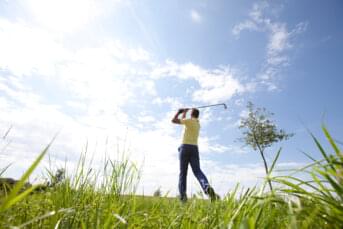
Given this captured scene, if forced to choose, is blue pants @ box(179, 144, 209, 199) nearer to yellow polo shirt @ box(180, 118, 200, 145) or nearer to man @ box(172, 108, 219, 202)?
man @ box(172, 108, 219, 202)

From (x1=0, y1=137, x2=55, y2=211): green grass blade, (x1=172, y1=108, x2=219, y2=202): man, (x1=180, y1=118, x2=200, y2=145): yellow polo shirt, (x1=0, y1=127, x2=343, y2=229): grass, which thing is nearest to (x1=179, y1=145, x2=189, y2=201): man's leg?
(x1=172, y1=108, x2=219, y2=202): man

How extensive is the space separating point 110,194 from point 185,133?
4.50 metres

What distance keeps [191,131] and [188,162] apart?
0.81m

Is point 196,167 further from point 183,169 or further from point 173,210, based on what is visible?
point 173,210

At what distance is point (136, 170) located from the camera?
7.32ft

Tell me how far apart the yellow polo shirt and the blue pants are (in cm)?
14

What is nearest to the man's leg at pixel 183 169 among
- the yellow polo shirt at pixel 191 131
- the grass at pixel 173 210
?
the yellow polo shirt at pixel 191 131

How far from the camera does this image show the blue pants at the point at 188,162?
234 inches

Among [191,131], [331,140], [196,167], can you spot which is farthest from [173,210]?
[191,131]

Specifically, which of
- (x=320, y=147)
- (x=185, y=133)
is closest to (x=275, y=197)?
(x=320, y=147)

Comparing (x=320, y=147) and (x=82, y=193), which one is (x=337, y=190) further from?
(x=82, y=193)

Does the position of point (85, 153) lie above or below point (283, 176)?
above

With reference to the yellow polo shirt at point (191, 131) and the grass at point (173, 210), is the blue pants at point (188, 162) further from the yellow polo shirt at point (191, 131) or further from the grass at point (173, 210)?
the grass at point (173, 210)

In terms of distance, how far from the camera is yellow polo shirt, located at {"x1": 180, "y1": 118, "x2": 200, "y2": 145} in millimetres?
6379
